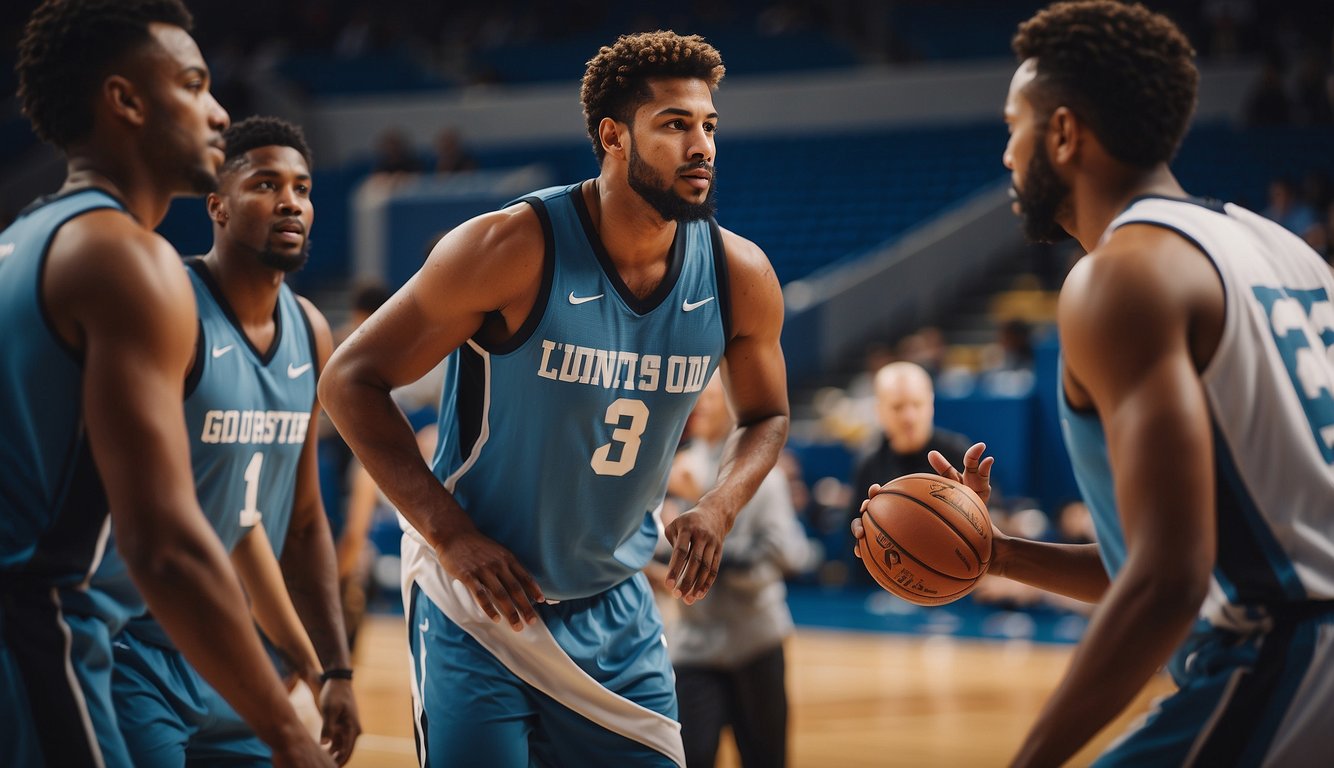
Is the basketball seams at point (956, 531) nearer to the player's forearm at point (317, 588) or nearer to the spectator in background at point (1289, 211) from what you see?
the player's forearm at point (317, 588)

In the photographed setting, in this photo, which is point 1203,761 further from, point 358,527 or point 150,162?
point 358,527

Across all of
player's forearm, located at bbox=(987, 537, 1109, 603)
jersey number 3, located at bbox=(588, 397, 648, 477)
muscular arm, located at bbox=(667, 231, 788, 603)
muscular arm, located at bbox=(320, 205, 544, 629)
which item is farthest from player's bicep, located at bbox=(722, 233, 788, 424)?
player's forearm, located at bbox=(987, 537, 1109, 603)

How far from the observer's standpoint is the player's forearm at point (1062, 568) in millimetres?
3004

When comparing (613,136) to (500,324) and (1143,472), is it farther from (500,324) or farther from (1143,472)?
(1143,472)

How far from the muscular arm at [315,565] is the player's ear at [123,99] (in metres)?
1.47

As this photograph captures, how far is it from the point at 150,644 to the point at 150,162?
52.8 inches

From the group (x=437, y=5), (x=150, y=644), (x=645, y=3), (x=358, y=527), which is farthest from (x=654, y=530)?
(x=437, y=5)

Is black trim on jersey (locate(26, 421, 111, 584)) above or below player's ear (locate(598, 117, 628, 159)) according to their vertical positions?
below

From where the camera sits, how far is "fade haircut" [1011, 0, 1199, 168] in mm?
2443

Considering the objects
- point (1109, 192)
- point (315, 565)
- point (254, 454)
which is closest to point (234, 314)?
point (254, 454)

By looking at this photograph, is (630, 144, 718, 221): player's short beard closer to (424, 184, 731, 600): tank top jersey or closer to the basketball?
(424, 184, 731, 600): tank top jersey

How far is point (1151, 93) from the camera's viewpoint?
2.44 meters

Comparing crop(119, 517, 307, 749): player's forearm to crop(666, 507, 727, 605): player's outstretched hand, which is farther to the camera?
crop(666, 507, 727, 605): player's outstretched hand

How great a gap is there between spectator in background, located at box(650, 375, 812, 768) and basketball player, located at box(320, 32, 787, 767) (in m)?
1.73
